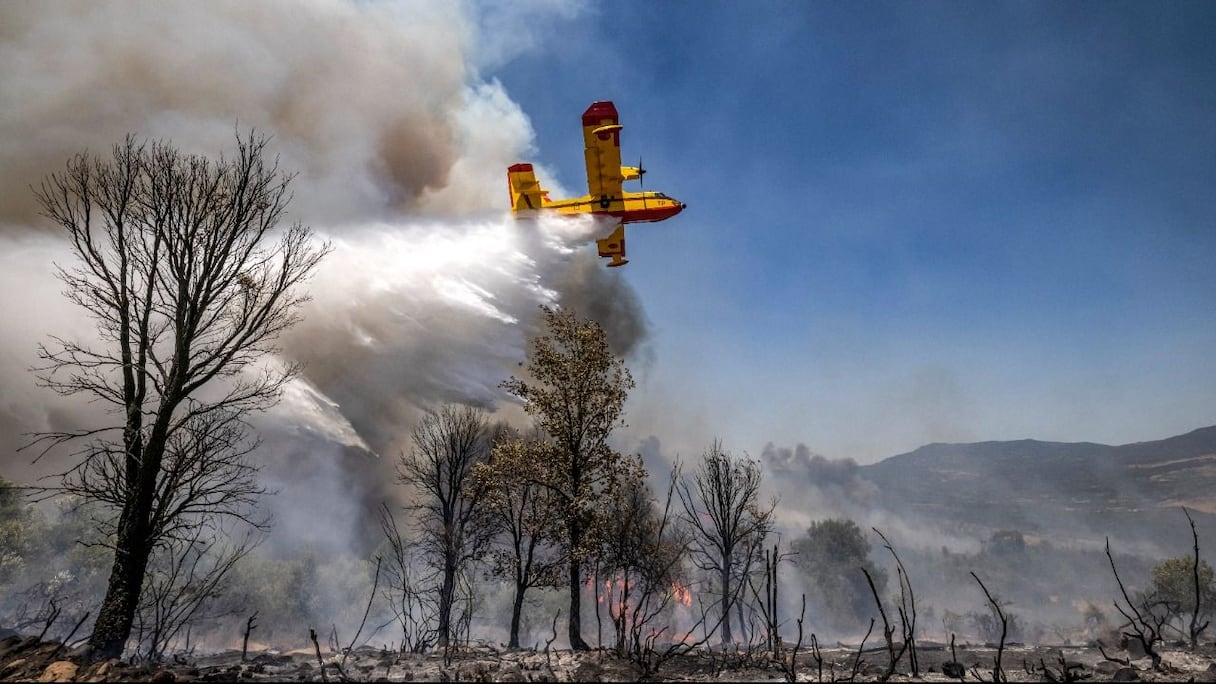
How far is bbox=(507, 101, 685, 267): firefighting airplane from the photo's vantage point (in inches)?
1344

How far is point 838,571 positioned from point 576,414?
10585cm

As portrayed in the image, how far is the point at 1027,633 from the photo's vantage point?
120750 millimetres

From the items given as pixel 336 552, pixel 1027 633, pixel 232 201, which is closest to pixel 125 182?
pixel 232 201

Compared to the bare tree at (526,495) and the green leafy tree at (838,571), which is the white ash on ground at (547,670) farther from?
the green leafy tree at (838,571)

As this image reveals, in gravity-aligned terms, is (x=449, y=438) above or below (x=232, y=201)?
below

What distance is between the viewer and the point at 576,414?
888 inches

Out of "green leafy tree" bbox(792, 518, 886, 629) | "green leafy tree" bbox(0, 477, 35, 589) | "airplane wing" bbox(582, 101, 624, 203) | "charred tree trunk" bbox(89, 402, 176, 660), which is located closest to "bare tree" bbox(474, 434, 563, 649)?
"charred tree trunk" bbox(89, 402, 176, 660)

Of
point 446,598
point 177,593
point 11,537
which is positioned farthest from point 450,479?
point 11,537

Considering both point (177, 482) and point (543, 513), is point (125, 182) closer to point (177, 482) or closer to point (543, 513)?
point (177, 482)

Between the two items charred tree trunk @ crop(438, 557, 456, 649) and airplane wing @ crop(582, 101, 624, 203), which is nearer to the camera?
charred tree trunk @ crop(438, 557, 456, 649)

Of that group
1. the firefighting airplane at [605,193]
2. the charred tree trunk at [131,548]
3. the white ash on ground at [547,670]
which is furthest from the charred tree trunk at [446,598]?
the firefighting airplane at [605,193]

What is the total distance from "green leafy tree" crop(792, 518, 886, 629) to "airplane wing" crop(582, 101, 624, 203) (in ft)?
311

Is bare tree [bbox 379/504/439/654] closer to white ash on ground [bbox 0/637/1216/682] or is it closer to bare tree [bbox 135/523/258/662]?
white ash on ground [bbox 0/637/1216/682]

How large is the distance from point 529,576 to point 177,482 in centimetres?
1422
